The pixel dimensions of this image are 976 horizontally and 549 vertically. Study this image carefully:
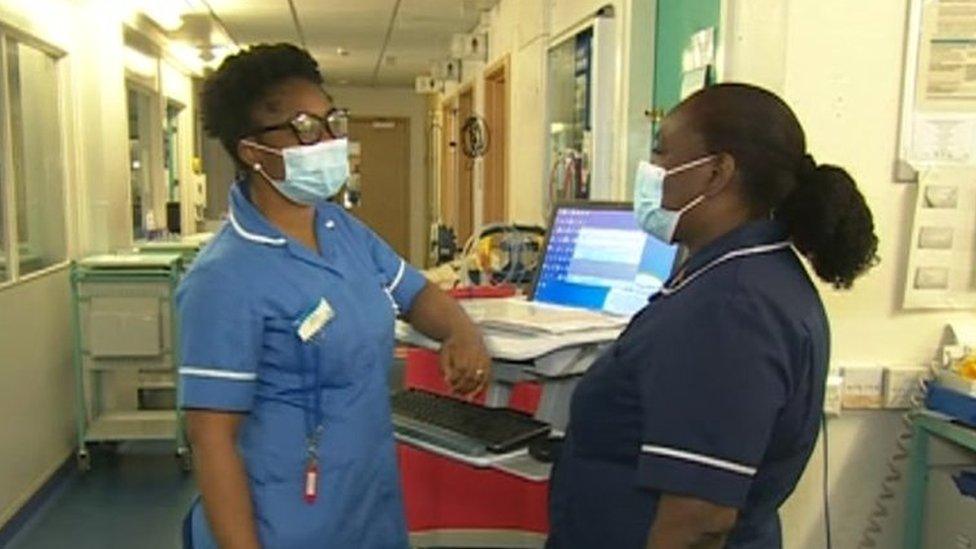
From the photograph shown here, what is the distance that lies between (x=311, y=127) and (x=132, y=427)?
3.20 m

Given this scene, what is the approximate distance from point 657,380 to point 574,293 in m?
0.92

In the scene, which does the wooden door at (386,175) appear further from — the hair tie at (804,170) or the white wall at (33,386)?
the hair tie at (804,170)

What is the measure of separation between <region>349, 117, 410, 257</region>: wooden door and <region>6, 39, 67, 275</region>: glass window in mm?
6357

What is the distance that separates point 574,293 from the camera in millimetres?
2029

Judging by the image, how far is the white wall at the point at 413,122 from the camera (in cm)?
1058

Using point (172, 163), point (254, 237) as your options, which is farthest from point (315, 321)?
point (172, 163)

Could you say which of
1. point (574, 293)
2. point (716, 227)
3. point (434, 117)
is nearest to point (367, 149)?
point (434, 117)

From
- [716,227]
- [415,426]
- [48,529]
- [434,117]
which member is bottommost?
[48,529]

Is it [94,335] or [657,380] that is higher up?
[657,380]

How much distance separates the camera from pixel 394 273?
158 centimetres

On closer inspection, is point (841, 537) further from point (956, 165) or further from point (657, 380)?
point (657, 380)

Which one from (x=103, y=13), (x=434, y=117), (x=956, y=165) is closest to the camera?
(x=956, y=165)

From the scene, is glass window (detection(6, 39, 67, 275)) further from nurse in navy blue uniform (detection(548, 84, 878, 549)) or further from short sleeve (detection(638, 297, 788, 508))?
short sleeve (detection(638, 297, 788, 508))

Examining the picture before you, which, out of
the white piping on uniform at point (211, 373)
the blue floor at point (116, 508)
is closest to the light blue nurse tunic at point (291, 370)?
the white piping on uniform at point (211, 373)
